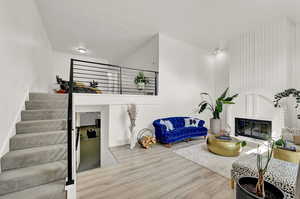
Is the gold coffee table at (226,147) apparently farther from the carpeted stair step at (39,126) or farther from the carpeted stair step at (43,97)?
the carpeted stair step at (43,97)

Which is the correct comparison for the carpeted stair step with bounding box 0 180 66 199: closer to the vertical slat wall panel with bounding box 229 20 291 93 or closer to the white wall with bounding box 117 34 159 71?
Result: the white wall with bounding box 117 34 159 71

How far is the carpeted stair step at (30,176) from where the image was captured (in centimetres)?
157

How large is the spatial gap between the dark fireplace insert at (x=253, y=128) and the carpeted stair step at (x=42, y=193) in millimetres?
5427

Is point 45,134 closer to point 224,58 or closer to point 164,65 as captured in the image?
point 164,65

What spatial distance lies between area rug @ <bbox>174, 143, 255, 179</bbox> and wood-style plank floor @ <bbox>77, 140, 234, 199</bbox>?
0.17 m

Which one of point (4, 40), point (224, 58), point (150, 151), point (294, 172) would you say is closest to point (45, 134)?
point (4, 40)

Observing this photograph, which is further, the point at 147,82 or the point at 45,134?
the point at 147,82

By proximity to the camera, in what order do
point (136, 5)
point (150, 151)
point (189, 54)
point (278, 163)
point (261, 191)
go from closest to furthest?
1. point (261, 191)
2. point (278, 163)
3. point (136, 5)
4. point (150, 151)
5. point (189, 54)

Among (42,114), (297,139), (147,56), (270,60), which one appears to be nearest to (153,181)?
(42,114)

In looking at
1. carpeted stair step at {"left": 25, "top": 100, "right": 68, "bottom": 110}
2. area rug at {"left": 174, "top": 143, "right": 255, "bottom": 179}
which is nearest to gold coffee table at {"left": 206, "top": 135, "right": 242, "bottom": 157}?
area rug at {"left": 174, "top": 143, "right": 255, "bottom": 179}

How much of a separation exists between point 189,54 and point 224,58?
1.76 metres

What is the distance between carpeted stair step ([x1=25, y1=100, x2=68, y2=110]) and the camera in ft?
9.59

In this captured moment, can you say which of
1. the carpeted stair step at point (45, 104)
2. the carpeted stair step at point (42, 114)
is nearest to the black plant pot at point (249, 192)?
the carpeted stair step at point (42, 114)

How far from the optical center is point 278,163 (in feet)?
6.24
